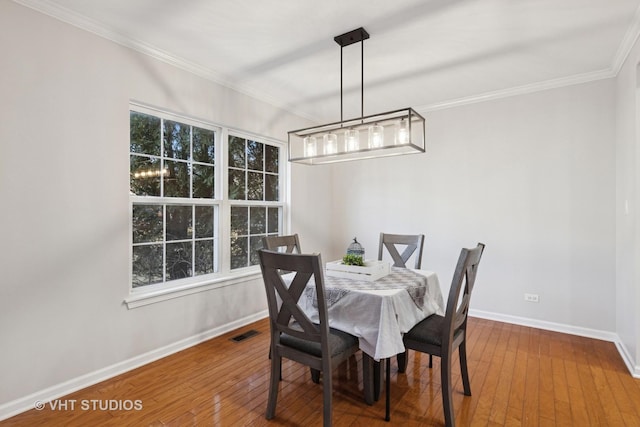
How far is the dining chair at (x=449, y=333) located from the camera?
1934 millimetres

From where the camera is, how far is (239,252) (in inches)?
148

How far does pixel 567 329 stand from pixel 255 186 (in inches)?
148

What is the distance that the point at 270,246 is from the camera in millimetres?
3021

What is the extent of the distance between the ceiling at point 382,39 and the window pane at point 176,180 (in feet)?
3.06

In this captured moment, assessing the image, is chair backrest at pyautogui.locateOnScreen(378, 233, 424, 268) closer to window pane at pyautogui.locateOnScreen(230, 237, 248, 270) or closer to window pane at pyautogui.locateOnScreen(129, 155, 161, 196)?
window pane at pyautogui.locateOnScreen(230, 237, 248, 270)

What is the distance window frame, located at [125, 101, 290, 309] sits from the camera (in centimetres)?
280

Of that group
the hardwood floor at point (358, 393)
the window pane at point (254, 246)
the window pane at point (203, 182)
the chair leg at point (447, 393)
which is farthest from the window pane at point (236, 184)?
the chair leg at point (447, 393)

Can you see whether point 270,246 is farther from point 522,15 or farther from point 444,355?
point 522,15

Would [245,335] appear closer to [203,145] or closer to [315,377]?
[315,377]

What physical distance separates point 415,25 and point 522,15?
0.74m

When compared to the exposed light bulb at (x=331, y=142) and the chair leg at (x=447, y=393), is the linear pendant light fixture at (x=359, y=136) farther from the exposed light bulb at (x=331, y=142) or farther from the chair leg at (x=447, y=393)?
the chair leg at (x=447, y=393)

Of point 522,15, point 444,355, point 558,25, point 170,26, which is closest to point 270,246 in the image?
point 444,355

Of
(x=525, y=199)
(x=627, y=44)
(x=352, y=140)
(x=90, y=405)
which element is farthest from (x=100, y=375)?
(x=627, y=44)

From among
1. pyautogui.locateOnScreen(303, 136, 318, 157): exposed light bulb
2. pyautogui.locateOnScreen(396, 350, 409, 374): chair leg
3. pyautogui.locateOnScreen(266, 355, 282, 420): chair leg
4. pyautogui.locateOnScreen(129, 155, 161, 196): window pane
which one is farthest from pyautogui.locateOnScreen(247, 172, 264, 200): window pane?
pyautogui.locateOnScreen(396, 350, 409, 374): chair leg
